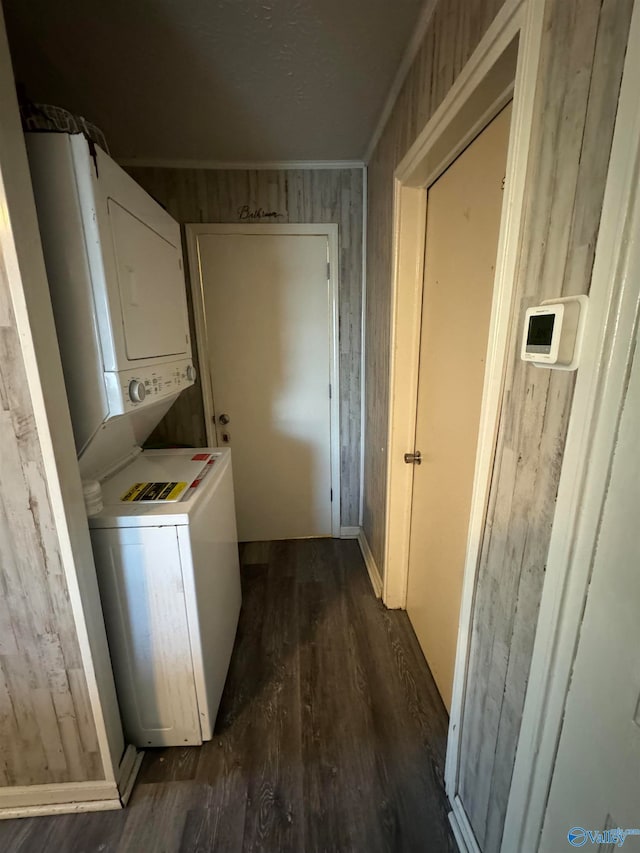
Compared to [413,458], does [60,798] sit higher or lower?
lower

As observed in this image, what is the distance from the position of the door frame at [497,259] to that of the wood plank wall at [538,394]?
0.10ft

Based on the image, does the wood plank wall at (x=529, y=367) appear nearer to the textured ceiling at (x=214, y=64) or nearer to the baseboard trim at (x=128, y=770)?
the textured ceiling at (x=214, y=64)

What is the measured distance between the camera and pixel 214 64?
138 cm

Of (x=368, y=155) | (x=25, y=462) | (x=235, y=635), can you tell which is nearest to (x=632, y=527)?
(x=25, y=462)

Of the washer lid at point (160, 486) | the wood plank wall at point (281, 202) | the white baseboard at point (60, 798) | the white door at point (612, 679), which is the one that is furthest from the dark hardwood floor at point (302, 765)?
the wood plank wall at point (281, 202)

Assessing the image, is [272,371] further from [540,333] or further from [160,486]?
[540,333]

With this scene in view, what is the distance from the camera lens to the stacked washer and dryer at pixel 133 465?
1.03m

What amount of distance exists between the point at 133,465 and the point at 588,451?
1611mm

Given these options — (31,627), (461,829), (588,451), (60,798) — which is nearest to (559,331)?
(588,451)

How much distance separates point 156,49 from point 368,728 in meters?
2.54

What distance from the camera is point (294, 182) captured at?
2.25m

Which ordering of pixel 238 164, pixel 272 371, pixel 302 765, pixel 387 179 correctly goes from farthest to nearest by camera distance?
pixel 272 371 → pixel 238 164 → pixel 387 179 → pixel 302 765

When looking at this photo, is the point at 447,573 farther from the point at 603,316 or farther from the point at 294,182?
the point at 294,182

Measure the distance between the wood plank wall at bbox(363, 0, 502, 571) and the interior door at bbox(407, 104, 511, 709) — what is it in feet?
0.63
